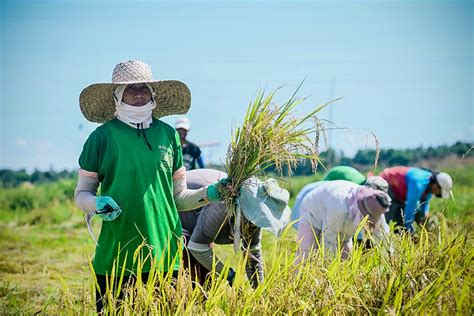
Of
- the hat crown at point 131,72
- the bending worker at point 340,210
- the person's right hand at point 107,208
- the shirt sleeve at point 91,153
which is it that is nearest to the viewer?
the person's right hand at point 107,208

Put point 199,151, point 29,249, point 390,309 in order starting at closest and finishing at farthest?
point 390,309 → point 199,151 → point 29,249

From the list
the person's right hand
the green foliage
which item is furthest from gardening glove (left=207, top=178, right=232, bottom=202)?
the green foliage

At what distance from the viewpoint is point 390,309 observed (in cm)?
267

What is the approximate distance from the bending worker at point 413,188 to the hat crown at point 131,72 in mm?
3724

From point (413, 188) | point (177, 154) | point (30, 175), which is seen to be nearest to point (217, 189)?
point (177, 154)

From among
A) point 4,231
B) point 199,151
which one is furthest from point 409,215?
point 4,231

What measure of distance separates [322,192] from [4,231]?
6576 mm

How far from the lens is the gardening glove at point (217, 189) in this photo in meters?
3.38

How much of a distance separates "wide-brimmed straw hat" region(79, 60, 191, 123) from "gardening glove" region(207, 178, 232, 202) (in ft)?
1.80

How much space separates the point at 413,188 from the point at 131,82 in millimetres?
3958

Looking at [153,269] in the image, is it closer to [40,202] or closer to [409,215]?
[409,215]

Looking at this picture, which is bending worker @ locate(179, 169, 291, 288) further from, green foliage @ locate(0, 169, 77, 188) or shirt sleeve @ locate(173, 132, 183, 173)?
green foliage @ locate(0, 169, 77, 188)

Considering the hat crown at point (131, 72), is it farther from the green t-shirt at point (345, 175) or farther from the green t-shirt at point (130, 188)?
the green t-shirt at point (345, 175)

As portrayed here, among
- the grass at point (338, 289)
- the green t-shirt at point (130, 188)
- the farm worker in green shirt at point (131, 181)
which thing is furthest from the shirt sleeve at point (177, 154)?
the grass at point (338, 289)
